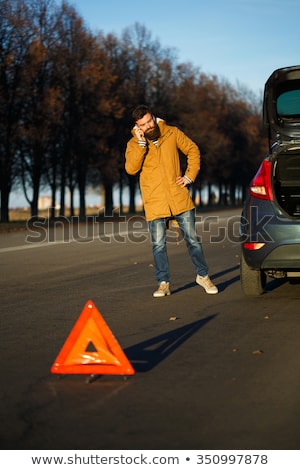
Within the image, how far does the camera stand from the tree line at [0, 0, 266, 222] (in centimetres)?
4366

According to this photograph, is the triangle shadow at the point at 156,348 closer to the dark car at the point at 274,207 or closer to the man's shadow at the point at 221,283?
the dark car at the point at 274,207

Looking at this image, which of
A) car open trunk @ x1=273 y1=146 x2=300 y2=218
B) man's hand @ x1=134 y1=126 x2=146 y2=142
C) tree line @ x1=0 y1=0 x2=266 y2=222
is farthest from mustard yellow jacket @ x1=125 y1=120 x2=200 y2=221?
tree line @ x1=0 y1=0 x2=266 y2=222

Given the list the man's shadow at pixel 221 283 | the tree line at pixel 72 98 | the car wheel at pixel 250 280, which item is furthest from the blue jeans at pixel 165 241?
the tree line at pixel 72 98

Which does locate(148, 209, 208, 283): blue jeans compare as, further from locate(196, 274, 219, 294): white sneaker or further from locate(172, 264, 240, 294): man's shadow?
locate(172, 264, 240, 294): man's shadow

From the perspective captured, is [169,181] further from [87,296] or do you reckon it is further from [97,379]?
[97,379]

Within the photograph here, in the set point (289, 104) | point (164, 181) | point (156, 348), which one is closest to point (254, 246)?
point (164, 181)

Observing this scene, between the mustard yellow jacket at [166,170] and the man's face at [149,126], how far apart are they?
16 centimetres

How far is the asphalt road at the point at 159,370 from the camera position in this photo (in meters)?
4.65

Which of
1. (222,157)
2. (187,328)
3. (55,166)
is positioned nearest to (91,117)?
(55,166)

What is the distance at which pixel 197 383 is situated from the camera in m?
5.79

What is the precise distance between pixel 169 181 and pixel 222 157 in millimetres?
69810

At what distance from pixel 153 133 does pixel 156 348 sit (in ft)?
10.7

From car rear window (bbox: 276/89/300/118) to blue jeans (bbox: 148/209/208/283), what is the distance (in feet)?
4.89

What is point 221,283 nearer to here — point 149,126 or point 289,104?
point 289,104
